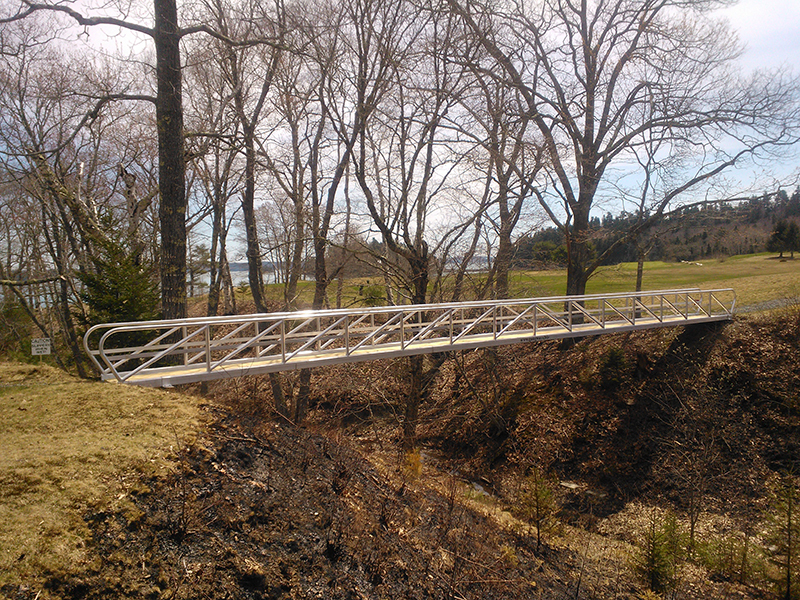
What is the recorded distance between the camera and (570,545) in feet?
25.6

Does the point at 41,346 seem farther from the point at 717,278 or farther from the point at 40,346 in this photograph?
the point at 717,278

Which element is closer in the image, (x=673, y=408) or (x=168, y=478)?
(x=168, y=478)

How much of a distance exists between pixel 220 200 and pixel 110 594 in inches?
662

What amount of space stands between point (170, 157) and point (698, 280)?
27.4m

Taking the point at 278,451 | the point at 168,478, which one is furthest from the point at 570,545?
the point at 168,478

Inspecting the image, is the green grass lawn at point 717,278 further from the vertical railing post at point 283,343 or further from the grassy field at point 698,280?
the vertical railing post at point 283,343

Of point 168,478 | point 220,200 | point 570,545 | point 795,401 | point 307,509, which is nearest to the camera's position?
point 168,478

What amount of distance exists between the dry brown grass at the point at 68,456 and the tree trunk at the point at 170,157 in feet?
8.72

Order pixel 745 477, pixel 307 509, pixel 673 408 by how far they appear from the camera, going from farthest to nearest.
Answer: pixel 673 408 < pixel 745 477 < pixel 307 509

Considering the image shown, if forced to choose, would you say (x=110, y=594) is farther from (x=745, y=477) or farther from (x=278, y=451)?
(x=745, y=477)

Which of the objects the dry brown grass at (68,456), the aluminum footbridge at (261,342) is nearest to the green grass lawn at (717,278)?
the aluminum footbridge at (261,342)

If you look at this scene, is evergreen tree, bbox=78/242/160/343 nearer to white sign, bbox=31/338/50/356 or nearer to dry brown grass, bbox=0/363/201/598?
white sign, bbox=31/338/50/356

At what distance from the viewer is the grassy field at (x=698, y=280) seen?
51.8 feet

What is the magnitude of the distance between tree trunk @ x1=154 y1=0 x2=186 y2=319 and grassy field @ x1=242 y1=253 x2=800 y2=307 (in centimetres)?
612
